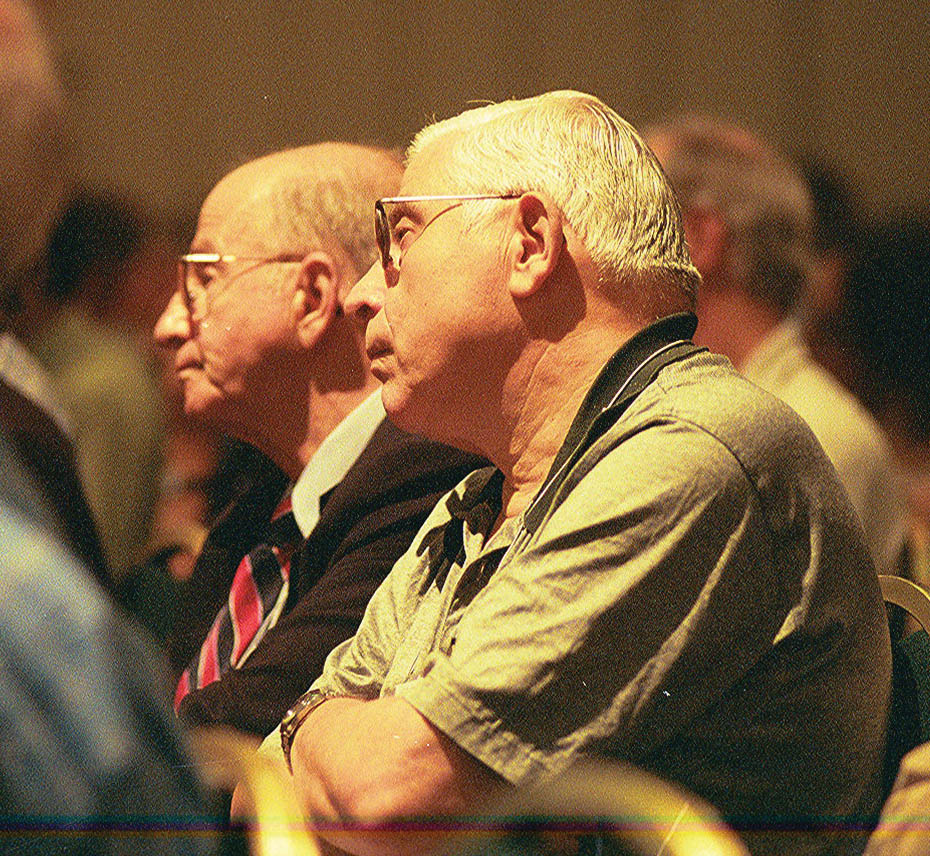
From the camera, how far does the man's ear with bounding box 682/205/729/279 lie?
3.03 meters

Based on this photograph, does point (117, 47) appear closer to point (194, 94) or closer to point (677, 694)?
point (194, 94)

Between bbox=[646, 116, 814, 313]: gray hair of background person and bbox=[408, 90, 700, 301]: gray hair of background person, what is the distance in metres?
1.37

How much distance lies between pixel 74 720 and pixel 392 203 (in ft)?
3.53

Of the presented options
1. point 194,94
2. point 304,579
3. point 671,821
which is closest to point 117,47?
point 194,94

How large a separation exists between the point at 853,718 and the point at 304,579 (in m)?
0.96

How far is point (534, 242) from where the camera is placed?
63.6 inches

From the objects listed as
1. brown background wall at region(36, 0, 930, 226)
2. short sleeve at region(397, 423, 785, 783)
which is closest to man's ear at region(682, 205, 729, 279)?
brown background wall at region(36, 0, 930, 226)

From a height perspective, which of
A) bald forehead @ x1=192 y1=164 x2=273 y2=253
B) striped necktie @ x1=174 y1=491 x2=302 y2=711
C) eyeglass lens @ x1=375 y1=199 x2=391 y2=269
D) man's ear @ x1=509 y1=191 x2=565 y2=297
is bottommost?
striped necktie @ x1=174 y1=491 x2=302 y2=711

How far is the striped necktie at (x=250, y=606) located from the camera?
2240 millimetres

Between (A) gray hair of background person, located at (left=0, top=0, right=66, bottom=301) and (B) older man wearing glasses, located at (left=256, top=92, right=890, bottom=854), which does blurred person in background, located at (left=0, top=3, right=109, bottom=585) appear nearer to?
(A) gray hair of background person, located at (left=0, top=0, right=66, bottom=301)

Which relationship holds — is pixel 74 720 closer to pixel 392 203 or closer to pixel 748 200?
Result: pixel 392 203

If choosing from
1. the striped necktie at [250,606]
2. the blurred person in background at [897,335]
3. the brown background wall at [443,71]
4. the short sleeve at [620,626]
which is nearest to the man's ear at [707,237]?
the brown background wall at [443,71]

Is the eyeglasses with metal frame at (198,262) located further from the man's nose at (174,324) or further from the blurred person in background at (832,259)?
the blurred person in background at (832,259)

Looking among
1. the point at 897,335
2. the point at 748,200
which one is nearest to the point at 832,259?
the point at 897,335
